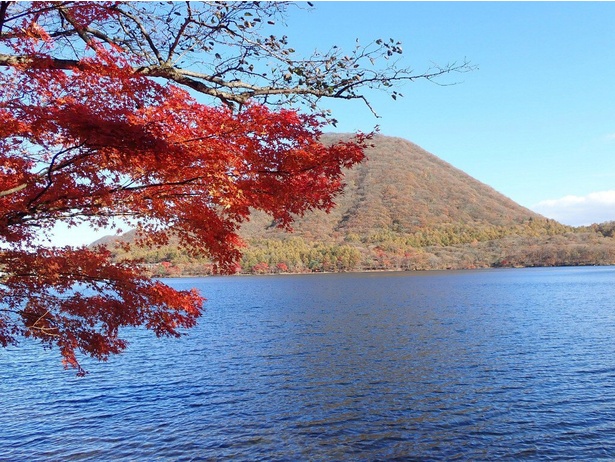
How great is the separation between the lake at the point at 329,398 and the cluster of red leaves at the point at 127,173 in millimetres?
5387

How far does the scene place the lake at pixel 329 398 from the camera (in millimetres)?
13992

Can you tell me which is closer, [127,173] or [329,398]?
[127,173]

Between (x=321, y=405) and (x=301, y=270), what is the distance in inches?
6354

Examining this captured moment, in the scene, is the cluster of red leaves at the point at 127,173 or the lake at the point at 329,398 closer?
the cluster of red leaves at the point at 127,173

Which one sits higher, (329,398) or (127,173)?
(127,173)

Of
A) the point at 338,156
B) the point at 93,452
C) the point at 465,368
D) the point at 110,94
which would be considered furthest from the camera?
the point at 465,368

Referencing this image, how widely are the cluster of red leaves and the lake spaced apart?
5.39 meters

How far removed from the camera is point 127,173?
27.1 ft

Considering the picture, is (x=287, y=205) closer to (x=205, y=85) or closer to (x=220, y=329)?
(x=205, y=85)

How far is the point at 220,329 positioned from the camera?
39781mm

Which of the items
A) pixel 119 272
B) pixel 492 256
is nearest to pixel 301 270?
pixel 492 256

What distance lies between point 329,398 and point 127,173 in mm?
13126

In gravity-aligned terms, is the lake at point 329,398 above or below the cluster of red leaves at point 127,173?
below

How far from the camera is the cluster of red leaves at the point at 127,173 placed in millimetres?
6781
